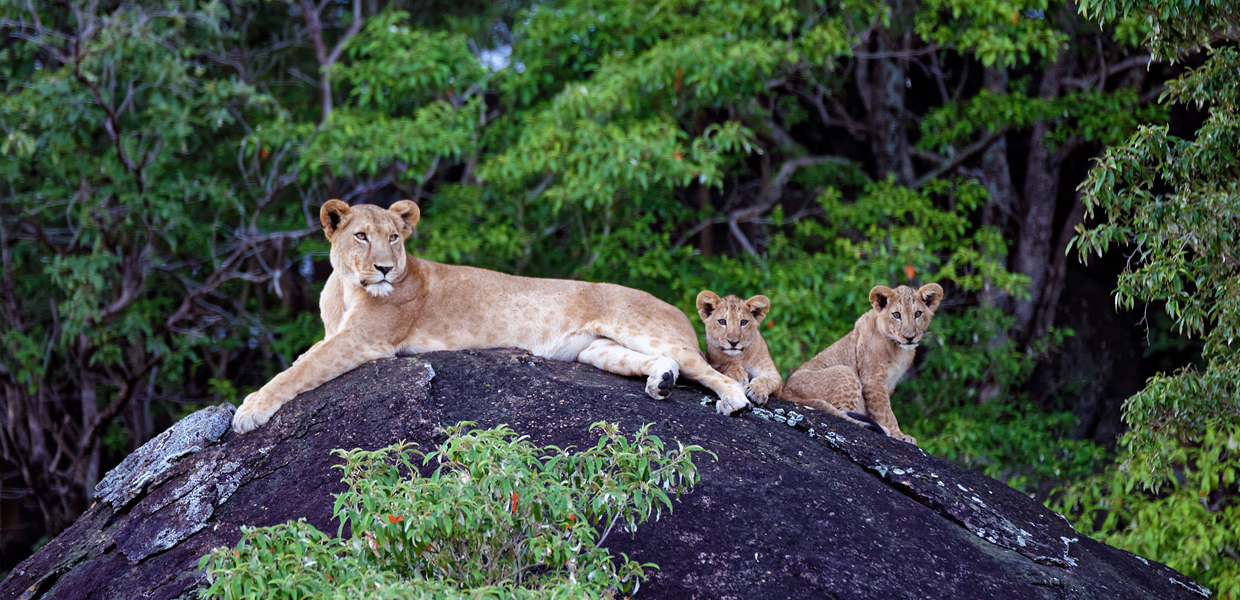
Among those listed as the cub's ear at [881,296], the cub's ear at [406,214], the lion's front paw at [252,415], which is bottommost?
the lion's front paw at [252,415]

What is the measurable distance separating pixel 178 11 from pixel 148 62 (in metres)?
1.28

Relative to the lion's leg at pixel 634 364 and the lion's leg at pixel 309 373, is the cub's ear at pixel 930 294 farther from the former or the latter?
the lion's leg at pixel 309 373

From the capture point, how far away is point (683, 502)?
5375 mm

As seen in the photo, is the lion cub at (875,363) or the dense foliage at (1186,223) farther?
the lion cub at (875,363)

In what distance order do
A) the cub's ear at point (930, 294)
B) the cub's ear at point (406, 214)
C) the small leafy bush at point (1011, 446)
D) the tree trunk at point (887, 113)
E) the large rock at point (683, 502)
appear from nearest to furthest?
1. the large rock at point (683, 502)
2. the cub's ear at point (406, 214)
3. the cub's ear at point (930, 294)
4. the small leafy bush at point (1011, 446)
5. the tree trunk at point (887, 113)

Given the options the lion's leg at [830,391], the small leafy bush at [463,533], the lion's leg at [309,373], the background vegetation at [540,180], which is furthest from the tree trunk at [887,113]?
the small leafy bush at [463,533]

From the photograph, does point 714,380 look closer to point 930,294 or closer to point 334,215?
point 930,294

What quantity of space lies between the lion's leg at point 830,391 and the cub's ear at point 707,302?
75 centimetres

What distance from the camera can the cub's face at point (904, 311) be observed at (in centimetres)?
702

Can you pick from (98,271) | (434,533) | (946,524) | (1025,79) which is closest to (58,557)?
(434,533)

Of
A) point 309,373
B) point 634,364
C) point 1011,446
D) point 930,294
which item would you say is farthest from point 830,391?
point 1011,446

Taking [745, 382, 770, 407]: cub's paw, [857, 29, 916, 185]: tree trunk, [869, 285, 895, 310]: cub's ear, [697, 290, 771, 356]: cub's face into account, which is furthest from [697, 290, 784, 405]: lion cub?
[857, 29, 916, 185]: tree trunk

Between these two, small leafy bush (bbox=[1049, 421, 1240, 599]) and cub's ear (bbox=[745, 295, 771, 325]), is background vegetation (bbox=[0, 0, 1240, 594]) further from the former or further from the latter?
cub's ear (bbox=[745, 295, 771, 325])

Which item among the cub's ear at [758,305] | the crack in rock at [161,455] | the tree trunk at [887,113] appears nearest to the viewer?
the crack in rock at [161,455]
